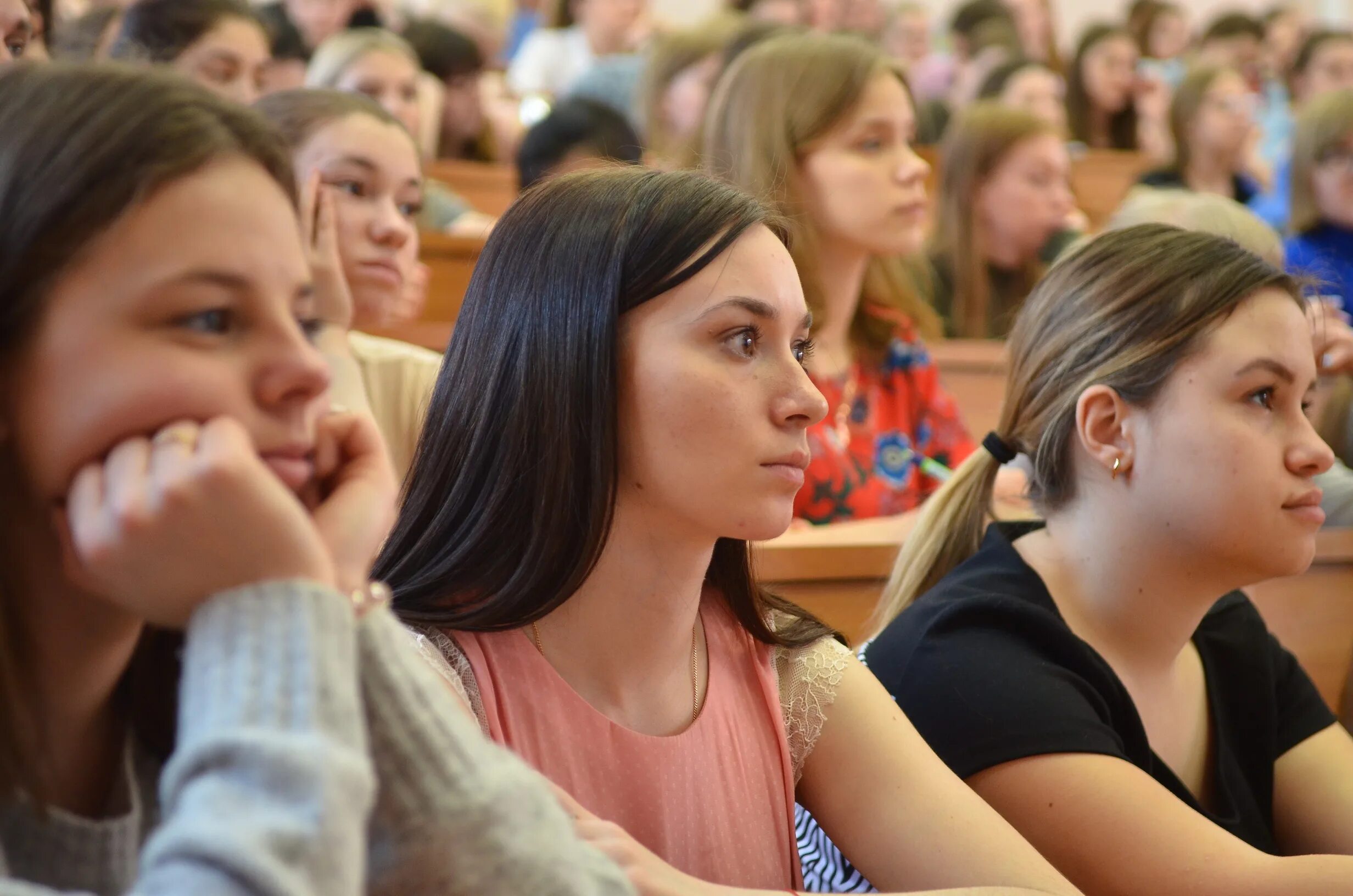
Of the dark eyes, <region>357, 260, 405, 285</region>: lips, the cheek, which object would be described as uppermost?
the cheek

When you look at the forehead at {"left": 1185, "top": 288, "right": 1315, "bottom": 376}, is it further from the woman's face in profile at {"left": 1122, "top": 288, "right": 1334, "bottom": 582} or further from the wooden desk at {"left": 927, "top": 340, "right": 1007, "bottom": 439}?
the wooden desk at {"left": 927, "top": 340, "right": 1007, "bottom": 439}

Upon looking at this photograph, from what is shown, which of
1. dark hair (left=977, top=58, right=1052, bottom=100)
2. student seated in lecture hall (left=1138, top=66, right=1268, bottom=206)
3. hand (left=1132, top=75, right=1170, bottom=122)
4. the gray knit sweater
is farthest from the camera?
hand (left=1132, top=75, right=1170, bottom=122)

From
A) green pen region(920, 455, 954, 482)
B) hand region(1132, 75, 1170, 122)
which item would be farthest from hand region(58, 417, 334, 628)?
hand region(1132, 75, 1170, 122)

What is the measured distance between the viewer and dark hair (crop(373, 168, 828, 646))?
1.25m

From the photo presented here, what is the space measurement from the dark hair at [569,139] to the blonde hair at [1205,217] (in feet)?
4.13

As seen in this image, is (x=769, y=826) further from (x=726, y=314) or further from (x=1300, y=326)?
(x=1300, y=326)

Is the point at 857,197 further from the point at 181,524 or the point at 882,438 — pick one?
the point at 181,524

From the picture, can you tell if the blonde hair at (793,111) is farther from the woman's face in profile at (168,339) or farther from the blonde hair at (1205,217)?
the woman's face in profile at (168,339)

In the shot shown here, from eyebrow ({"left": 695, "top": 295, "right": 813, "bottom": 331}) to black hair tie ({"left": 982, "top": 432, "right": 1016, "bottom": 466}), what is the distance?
60 centimetres

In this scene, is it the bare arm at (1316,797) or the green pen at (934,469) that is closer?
the bare arm at (1316,797)

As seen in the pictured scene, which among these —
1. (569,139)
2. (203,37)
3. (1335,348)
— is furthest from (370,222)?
(1335,348)

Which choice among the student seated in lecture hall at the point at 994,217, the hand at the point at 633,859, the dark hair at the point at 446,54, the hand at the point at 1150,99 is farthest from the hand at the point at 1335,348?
the hand at the point at 1150,99

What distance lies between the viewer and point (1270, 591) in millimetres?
2172

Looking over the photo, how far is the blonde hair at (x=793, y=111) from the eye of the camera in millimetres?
2705
